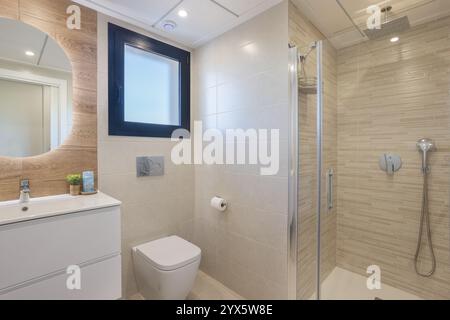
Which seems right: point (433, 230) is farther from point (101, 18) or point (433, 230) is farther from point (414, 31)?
point (101, 18)

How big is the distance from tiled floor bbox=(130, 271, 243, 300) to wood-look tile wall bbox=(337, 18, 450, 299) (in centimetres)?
110

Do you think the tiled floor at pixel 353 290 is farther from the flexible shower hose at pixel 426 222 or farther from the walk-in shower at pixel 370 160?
the flexible shower hose at pixel 426 222

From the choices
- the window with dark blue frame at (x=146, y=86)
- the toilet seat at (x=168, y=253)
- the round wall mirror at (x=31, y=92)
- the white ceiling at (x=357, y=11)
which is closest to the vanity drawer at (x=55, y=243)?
the toilet seat at (x=168, y=253)

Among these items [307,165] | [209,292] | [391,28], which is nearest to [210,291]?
[209,292]

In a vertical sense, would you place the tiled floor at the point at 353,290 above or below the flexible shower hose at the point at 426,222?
below

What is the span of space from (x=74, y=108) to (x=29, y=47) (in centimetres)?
39

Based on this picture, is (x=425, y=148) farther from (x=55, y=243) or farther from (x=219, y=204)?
(x=55, y=243)

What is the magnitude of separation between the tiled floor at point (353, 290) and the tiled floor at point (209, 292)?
72 centimetres

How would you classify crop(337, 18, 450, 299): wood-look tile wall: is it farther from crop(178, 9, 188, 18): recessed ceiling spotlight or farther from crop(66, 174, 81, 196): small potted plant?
crop(66, 174, 81, 196): small potted plant

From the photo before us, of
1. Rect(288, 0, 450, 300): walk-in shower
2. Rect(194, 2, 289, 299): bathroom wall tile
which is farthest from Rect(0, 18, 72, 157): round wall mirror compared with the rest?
Rect(288, 0, 450, 300): walk-in shower

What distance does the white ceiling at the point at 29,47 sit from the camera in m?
1.23

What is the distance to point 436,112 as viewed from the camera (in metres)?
1.58

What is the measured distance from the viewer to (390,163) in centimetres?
181

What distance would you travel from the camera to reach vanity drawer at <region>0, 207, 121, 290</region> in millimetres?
893
